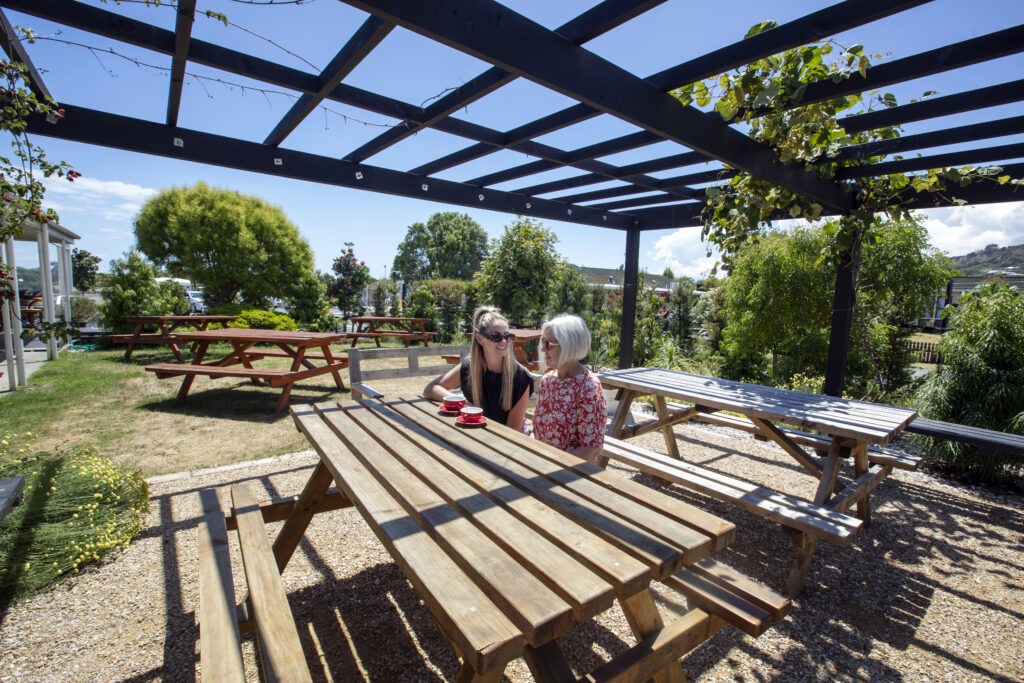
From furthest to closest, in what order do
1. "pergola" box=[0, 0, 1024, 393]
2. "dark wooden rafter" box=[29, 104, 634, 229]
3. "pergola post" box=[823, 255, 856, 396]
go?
"pergola post" box=[823, 255, 856, 396] < "dark wooden rafter" box=[29, 104, 634, 229] < "pergola" box=[0, 0, 1024, 393]

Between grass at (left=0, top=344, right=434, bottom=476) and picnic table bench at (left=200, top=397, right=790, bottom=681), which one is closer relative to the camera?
picnic table bench at (left=200, top=397, right=790, bottom=681)

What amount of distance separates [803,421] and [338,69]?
310 cm

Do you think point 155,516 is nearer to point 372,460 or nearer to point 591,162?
point 372,460

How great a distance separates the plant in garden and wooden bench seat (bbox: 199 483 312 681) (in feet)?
17.0

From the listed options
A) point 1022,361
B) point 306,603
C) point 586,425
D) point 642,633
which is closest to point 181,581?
point 306,603

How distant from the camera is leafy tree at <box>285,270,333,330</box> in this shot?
13070 mm

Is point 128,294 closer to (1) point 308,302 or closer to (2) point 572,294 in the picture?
(1) point 308,302

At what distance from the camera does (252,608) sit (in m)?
1.45

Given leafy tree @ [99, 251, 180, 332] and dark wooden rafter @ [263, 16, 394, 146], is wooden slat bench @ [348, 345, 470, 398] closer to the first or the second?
dark wooden rafter @ [263, 16, 394, 146]

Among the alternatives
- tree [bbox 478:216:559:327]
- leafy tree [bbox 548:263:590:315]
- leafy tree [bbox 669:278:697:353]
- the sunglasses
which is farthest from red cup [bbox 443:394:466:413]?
leafy tree [bbox 669:278:697:353]

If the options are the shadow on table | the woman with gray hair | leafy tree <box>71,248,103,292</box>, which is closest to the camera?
the shadow on table

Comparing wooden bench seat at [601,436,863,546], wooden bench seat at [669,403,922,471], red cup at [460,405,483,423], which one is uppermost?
red cup at [460,405,483,423]

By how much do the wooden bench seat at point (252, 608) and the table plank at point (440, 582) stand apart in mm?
366

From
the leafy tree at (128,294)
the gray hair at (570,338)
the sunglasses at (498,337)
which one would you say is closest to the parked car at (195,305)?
the leafy tree at (128,294)
